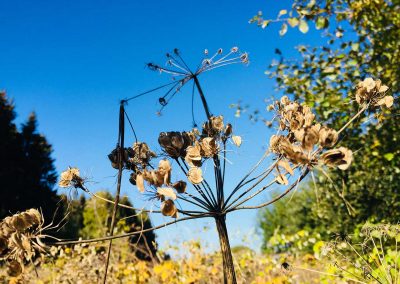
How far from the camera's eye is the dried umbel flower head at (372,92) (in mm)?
1418

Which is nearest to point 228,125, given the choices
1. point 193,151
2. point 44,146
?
point 193,151

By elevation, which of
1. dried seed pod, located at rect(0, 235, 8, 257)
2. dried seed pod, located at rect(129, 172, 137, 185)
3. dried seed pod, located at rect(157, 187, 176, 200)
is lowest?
dried seed pod, located at rect(0, 235, 8, 257)

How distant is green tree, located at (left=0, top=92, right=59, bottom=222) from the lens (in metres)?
25.5

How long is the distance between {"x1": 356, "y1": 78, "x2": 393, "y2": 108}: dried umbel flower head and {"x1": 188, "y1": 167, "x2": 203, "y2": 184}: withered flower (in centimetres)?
68

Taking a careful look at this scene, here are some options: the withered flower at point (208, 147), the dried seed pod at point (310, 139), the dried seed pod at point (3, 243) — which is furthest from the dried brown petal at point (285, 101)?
the dried seed pod at point (3, 243)

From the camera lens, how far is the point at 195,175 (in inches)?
49.6

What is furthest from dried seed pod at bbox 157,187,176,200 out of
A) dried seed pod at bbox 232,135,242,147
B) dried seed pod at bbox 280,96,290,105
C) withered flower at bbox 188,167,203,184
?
dried seed pod at bbox 280,96,290,105

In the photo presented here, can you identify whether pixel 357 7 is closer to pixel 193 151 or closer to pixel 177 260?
pixel 177 260

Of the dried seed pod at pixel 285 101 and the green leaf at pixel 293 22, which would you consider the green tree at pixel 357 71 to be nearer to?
the green leaf at pixel 293 22

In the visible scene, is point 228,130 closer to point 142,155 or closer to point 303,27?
point 142,155

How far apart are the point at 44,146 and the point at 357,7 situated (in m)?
31.3

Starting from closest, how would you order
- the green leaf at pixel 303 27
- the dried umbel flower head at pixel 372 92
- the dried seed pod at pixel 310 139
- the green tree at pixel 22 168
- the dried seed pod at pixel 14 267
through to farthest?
the dried seed pod at pixel 310 139, the dried seed pod at pixel 14 267, the dried umbel flower head at pixel 372 92, the green leaf at pixel 303 27, the green tree at pixel 22 168

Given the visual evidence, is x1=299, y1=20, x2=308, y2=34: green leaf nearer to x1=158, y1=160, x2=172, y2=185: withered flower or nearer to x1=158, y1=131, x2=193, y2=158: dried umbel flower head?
x1=158, y1=131, x2=193, y2=158: dried umbel flower head

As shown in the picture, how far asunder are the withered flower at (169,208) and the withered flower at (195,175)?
0.18m
